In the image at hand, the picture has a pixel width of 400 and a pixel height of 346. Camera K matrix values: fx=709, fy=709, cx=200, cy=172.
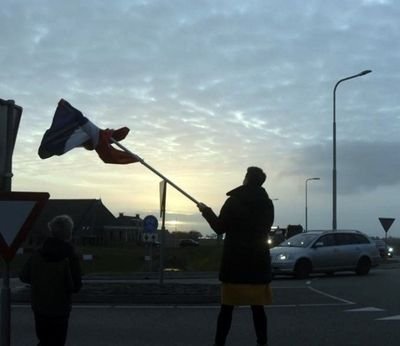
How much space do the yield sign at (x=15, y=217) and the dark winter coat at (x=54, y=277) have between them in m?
0.37

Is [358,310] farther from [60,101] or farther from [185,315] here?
[60,101]

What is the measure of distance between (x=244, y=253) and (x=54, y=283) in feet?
6.72

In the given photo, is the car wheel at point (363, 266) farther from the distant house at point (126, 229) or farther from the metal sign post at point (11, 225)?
the distant house at point (126, 229)

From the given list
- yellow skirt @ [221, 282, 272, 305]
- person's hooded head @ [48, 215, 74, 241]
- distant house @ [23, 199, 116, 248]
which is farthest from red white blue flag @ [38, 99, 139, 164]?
distant house @ [23, 199, 116, 248]

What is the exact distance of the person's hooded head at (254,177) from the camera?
758cm

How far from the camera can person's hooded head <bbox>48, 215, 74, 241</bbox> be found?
6.32 meters

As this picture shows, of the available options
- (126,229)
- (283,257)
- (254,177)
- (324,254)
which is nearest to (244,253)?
(254,177)

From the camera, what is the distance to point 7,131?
19.3 ft

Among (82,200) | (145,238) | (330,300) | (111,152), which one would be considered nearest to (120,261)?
(145,238)

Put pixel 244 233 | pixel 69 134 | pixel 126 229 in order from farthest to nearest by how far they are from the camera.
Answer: pixel 126 229 → pixel 69 134 → pixel 244 233

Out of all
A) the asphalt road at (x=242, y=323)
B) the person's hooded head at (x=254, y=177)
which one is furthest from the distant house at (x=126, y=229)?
the person's hooded head at (x=254, y=177)

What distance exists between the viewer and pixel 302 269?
23.4 m

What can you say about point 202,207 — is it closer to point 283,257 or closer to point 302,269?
point 283,257

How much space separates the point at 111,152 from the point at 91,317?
5.19 metres
